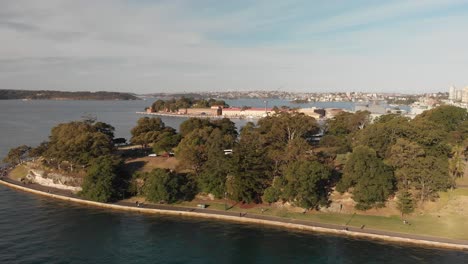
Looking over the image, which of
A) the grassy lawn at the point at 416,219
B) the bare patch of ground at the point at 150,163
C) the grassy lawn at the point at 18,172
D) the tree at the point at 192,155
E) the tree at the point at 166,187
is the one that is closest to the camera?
the grassy lawn at the point at 416,219

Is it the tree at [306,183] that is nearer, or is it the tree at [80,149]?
the tree at [306,183]

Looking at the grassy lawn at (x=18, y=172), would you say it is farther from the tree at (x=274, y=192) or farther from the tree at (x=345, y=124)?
the tree at (x=345, y=124)

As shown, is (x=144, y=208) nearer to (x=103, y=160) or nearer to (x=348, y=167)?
(x=103, y=160)

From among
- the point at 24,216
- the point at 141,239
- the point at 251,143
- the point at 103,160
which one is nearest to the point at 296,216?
the point at 251,143

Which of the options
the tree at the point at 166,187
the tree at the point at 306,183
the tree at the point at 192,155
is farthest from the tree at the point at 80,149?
the tree at the point at 306,183

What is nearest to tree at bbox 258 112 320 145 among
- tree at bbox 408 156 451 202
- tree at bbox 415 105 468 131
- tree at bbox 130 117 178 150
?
tree at bbox 130 117 178 150

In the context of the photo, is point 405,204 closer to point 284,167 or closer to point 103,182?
point 284,167

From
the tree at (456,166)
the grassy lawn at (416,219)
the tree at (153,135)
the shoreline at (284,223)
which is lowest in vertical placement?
the shoreline at (284,223)
